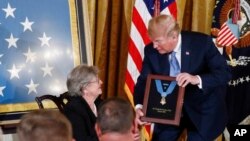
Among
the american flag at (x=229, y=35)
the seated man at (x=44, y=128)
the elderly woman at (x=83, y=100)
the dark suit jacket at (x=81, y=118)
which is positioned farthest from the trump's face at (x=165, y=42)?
the seated man at (x=44, y=128)

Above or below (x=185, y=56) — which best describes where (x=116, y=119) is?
below

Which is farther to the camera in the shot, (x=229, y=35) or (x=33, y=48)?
(x=229, y=35)

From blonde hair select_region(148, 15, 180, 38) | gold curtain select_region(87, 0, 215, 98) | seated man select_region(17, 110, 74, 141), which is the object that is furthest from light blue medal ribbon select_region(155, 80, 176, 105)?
gold curtain select_region(87, 0, 215, 98)

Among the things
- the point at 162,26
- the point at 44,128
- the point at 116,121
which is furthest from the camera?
the point at 162,26

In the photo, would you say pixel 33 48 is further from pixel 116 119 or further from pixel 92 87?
pixel 116 119

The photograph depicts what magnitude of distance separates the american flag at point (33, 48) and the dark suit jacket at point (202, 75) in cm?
105

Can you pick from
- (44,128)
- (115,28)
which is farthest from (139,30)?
(44,128)

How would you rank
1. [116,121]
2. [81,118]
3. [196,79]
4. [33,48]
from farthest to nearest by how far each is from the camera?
[33,48] < [196,79] < [81,118] < [116,121]

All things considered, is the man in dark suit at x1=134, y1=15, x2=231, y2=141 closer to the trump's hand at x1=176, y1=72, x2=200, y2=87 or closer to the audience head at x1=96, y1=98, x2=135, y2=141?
the trump's hand at x1=176, y1=72, x2=200, y2=87

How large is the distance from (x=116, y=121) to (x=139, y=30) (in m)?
2.96

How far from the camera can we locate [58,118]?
1.79 m

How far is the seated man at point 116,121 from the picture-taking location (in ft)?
6.41

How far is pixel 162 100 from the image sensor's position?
3.43 meters

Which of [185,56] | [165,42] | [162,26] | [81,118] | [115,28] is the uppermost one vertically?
[115,28]
